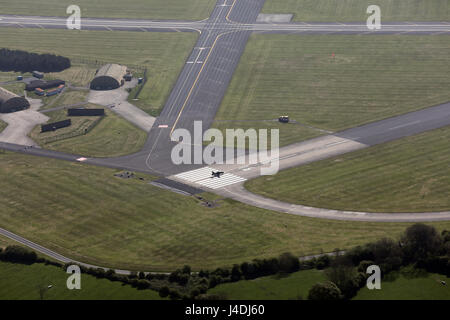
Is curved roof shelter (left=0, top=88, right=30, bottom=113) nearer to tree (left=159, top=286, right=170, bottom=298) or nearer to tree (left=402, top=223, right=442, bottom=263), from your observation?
tree (left=159, top=286, right=170, bottom=298)

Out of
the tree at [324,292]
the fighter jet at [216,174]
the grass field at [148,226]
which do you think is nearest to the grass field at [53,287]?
the grass field at [148,226]

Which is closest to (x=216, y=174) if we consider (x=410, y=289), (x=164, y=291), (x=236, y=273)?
(x=236, y=273)

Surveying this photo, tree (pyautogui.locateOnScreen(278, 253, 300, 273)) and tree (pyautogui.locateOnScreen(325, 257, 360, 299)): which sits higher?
tree (pyautogui.locateOnScreen(278, 253, 300, 273))

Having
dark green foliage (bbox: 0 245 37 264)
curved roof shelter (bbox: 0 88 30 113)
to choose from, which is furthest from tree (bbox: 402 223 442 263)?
curved roof shelter (bbox: 0 88 30 113)

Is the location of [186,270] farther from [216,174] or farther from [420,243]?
[216,174]

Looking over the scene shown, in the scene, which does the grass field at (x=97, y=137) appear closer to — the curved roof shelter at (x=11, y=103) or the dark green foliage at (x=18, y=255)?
the curved roof shelter at (x=11, y=103)
